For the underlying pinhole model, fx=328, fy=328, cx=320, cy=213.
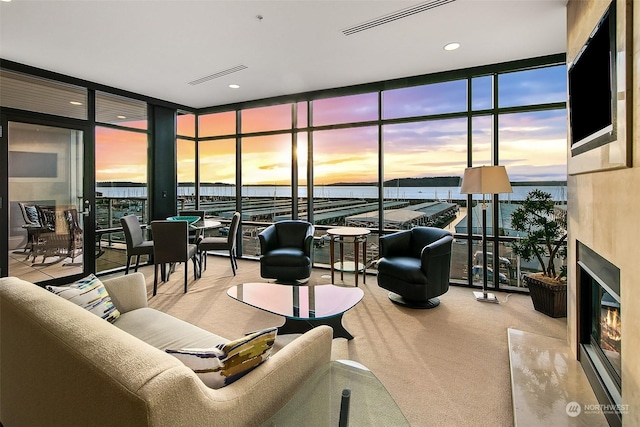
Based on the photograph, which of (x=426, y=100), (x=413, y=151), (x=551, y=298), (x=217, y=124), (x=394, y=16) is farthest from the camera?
(x=217, y=124)

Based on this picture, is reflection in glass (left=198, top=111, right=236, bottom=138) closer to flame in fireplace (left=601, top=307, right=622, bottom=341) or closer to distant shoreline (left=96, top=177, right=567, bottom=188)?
distant shoreline (left=96, top=177, right=567, bottom=188)

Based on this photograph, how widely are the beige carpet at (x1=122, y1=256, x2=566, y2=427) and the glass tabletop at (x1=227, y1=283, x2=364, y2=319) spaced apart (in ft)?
0.94

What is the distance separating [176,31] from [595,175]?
12.2ft

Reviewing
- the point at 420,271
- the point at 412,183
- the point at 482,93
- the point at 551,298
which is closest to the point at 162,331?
the point at 420,271

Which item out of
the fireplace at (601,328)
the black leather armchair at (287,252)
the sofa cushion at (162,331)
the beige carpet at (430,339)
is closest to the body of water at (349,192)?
the black leather armchair at (287,252)

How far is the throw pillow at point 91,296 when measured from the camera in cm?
188

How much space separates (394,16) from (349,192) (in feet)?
9.07

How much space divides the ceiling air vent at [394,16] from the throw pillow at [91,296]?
3072mm

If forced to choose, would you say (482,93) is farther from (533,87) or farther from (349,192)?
(349,192)

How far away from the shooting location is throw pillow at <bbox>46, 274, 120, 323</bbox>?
188cm

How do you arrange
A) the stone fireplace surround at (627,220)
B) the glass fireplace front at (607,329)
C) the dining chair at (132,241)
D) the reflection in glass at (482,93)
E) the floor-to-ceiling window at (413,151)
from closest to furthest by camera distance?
the stone fireplace surround at (627,220) → the glass fireplace front at (607,329) → the floor-to-ceiling window at (413,151) → the reflection in glass at (482,93) → the dining chair at (132,241)

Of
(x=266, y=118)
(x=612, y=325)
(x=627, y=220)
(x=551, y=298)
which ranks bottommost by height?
(x=551, y=298)

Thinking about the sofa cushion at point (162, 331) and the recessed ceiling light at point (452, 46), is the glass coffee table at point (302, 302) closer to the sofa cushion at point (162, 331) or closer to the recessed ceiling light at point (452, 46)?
the sofa cushion at point (162, 331)

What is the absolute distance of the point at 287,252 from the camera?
14.4 feet
